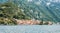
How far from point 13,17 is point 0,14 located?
10.8 m

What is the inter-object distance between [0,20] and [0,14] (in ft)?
76.2

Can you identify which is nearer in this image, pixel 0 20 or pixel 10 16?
pixel 0 20

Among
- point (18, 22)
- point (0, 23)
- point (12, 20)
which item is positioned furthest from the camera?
point (18, 22)

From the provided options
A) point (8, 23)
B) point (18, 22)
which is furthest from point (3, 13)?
point (8, 23)

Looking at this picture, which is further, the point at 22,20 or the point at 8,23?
the point at 22,20

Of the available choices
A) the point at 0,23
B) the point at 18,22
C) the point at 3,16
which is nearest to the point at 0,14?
the point at 3,16

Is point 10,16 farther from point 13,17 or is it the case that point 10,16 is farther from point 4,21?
point 4,21

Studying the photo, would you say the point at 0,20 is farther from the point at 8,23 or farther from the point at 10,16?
the point at 10,16

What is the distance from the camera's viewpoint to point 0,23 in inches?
6560

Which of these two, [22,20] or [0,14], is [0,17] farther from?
[22,20]

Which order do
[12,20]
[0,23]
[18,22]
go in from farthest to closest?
[18,22] < [12,20] < [0,23]

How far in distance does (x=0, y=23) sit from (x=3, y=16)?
27.6 meters

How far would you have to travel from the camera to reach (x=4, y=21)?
170750 mm

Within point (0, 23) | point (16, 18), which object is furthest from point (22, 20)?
point (0, 23)
